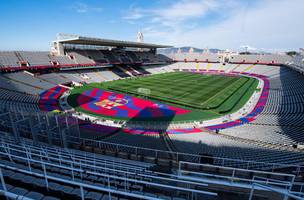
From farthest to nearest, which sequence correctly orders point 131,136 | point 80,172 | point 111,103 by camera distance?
point 111,103 → point 131,136 → point 80,172

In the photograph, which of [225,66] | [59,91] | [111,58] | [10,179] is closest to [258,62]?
[225,66]

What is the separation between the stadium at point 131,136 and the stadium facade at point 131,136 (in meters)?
0.06

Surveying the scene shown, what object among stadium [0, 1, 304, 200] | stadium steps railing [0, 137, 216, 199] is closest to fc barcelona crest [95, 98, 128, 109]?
stadium [0, 1, 304, 200]

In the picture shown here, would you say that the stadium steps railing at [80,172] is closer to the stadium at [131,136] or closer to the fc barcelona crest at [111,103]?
the stadium at [131,136]

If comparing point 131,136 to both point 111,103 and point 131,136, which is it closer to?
point 131,136

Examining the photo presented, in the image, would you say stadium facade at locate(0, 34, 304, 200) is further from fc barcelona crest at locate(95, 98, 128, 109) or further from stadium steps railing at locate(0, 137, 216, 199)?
fc barcelona crest at locate(95, 98, 128, 109)

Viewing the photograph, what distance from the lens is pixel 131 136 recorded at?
16766 millimetres

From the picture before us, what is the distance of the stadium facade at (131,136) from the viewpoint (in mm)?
5539

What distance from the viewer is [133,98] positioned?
3241cm

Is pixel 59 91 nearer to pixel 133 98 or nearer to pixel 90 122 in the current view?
pixel 133 98

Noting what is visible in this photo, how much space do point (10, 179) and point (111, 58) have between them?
57788 mm

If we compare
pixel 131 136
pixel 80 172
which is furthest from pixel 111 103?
pixel 80 172

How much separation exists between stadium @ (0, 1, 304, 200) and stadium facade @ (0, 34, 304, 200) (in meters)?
0.06

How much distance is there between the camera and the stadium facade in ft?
18.2
